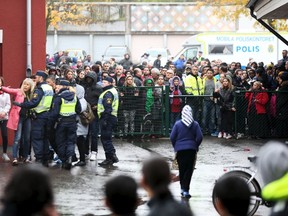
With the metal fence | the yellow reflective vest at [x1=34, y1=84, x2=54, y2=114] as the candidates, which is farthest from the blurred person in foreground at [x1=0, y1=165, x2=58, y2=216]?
the metal fence

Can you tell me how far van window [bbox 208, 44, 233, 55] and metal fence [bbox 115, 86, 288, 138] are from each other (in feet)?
64.0

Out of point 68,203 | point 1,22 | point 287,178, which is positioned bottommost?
point 68,203

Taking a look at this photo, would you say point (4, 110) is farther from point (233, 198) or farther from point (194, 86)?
point (233, 198)

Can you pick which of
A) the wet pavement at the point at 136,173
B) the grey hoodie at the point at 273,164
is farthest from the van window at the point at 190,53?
the grey hoodie at the point at 273,164

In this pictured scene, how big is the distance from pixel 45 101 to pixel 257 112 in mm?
7543

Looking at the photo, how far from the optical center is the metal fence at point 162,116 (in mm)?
22547

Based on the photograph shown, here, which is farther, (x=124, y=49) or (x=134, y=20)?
(x=134, y=20)

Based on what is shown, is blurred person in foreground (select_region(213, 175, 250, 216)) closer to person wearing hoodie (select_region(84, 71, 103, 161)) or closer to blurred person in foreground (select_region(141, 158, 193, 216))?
blurred person in foreground (select_region(141, 158, 193, 216))

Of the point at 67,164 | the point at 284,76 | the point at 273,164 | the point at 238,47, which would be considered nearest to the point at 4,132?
the point at 67,164

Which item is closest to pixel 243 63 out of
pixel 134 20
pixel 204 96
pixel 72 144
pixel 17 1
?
pixel 134 20

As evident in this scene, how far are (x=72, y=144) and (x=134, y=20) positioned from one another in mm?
39981

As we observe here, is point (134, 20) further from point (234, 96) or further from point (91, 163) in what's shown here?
point (91, 163)

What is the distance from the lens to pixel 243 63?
4259cm

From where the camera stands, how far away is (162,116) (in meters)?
22.9
